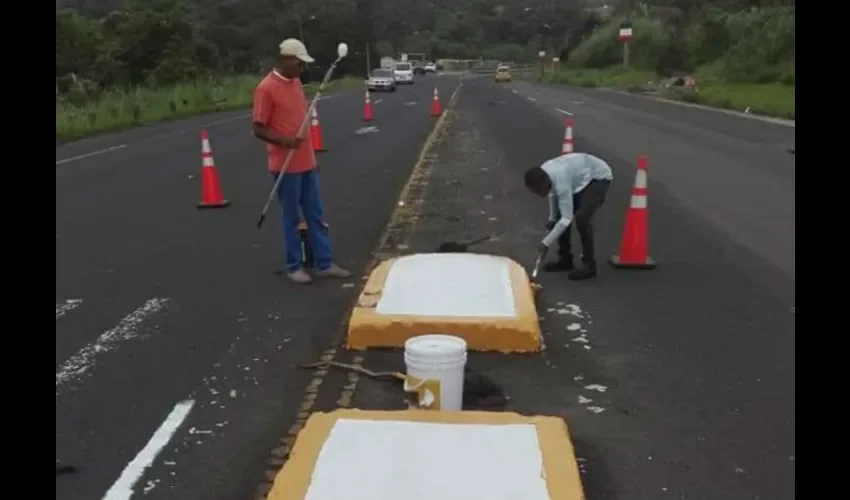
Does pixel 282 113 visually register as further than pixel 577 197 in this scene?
No

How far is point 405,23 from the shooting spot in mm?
149125

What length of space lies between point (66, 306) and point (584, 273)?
153 inches

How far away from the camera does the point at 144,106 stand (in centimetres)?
2992

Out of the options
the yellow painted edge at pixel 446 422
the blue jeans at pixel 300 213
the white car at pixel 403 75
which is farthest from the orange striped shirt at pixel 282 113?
the white car at pixel 403 75

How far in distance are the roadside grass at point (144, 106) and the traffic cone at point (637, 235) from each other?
16.1 m

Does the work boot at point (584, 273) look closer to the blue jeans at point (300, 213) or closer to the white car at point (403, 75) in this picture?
the blue jeans at point (300, 213)

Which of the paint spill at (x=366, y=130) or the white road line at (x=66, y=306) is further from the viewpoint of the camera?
the paint spill at (x=366, y=130)

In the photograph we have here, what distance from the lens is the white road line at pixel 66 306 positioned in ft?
21.4

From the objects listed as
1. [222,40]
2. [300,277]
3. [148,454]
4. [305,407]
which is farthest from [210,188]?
[222,40]

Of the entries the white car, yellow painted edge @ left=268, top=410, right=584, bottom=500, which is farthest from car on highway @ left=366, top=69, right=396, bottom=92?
yellow painted edge @ left=268, top=410, right=584, bottom=500

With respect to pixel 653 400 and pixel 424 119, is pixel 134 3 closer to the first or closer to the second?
pixel 424 119

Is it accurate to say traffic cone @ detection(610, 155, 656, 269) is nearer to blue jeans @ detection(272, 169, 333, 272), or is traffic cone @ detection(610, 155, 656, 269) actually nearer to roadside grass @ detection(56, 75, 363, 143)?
blue jeans @ detection(272, 169, 333, 272)

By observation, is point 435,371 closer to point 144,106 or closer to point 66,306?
point 66,306
